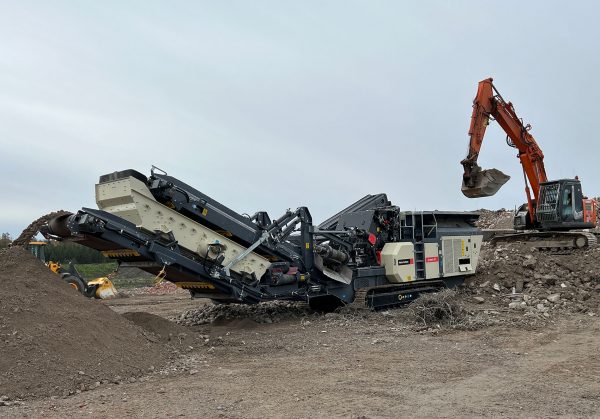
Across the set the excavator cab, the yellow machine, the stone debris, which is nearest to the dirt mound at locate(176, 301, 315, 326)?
the yellow machine

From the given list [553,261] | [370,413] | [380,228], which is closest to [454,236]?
[380,228]

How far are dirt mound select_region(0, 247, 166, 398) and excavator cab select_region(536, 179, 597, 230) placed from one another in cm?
1335

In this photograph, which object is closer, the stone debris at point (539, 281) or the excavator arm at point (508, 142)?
the stone debris at point (539, 281)

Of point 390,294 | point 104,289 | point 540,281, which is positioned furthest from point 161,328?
point 104,289

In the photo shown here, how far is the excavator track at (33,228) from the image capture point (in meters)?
8.74

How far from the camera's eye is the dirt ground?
562cm

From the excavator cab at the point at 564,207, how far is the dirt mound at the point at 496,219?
11.9 meters

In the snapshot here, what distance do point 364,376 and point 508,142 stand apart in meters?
13.3

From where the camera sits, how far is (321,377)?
6852 mm

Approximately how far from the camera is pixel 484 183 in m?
16.1

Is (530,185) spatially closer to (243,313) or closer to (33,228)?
(243,313)

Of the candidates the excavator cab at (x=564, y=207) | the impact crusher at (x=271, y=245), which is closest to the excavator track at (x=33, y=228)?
the impact crusher at (x=271, y=245)

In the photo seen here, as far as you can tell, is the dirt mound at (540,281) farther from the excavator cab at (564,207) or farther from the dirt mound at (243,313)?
the dirt mound at (243,313)

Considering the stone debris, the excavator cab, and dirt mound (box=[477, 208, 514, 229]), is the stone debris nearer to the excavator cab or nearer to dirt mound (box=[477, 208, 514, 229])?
the excavator cab
